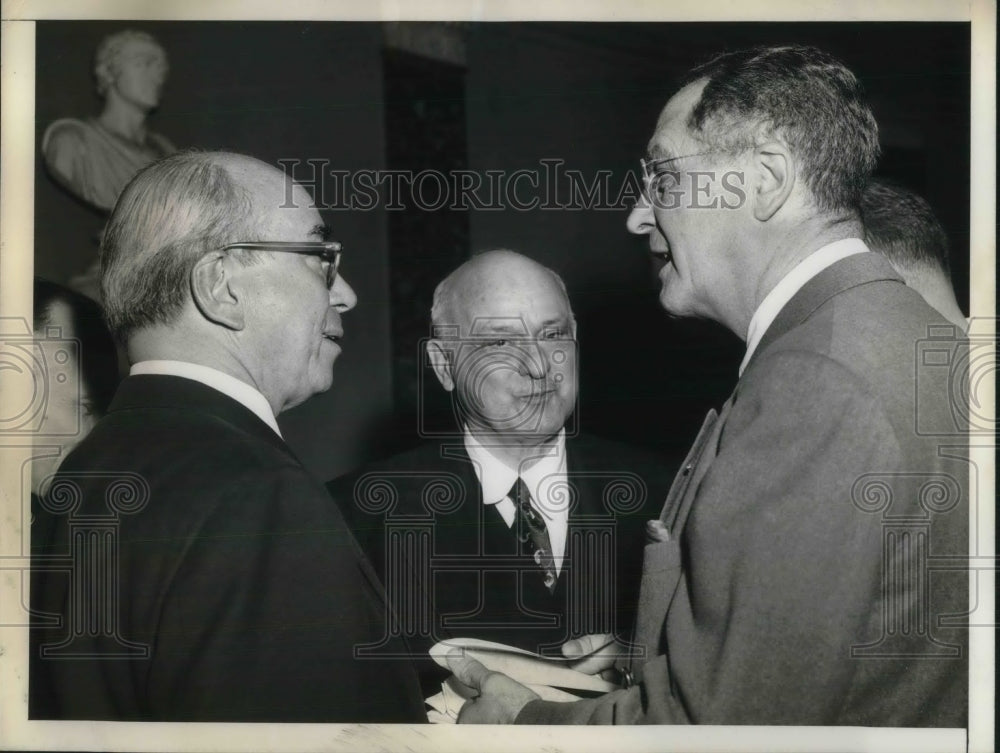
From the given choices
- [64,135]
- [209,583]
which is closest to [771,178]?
[209,583]

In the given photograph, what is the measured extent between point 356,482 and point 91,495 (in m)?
0.65

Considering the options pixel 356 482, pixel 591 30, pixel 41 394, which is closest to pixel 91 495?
pixel 41 394

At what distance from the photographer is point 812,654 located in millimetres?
2299

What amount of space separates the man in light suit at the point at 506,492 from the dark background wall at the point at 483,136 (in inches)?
2.4

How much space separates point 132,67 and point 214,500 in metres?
1.13

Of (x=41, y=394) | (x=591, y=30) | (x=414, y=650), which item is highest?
(x=591, y=30)

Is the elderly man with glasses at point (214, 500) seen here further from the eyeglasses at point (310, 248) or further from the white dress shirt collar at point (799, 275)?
the white dress shirt collar at point (799, 275)

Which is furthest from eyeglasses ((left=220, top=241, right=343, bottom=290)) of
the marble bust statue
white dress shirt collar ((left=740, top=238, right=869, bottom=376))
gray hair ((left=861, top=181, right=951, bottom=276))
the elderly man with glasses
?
gray hair ((left=861, top=181, right=951, bottom=276))

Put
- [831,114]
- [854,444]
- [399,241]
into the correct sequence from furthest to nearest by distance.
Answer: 1. [399,241]
2. [831,114]
3. [854,444]

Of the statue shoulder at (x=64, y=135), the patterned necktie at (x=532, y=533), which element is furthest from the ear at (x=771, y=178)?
the statue shoulder at (x=64, y=135)

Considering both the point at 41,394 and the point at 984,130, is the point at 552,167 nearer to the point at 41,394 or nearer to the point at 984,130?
the point at 984,130

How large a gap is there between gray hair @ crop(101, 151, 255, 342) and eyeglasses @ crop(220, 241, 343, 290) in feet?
0.08

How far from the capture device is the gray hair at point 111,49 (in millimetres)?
2730

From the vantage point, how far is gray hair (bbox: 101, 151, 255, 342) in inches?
99.2
